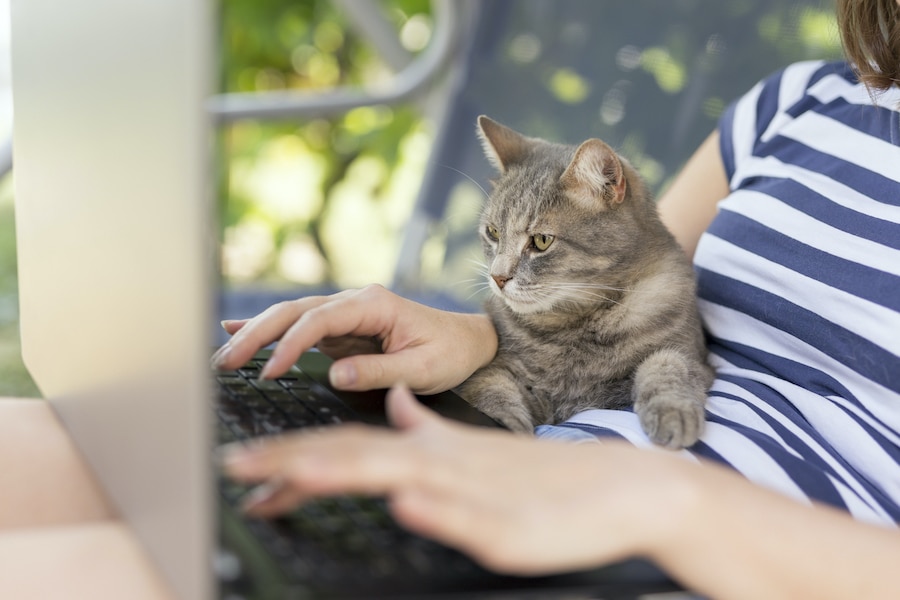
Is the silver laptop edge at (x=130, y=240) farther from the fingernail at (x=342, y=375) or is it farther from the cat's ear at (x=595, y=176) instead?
the cat's ear at (x=595, y=176)

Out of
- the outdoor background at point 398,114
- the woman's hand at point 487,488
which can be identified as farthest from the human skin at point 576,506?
the outdoor background at point 398,114

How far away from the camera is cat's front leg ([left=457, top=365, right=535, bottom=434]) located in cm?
100

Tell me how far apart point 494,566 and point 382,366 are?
0.35m

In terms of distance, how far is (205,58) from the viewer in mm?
458

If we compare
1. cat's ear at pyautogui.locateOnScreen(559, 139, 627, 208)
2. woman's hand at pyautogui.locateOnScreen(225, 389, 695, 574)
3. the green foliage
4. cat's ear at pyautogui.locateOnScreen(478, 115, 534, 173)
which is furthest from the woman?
the green foliage

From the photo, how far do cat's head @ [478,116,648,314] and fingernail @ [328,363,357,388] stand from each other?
41 centimetres

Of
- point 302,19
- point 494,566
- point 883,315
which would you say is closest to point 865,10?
point 883,315

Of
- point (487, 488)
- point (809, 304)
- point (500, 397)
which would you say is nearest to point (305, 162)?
point (500, 397)

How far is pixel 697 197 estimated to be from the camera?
130 centimetres

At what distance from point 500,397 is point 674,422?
0.78 feet

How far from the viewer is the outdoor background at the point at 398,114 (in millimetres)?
1626

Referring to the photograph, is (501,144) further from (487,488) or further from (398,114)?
(398,114)

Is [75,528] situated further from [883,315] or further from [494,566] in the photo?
[883,315]

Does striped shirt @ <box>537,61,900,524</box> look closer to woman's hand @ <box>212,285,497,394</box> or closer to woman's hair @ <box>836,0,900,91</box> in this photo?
woman's hair @ <box>836,0,900,91</box>
